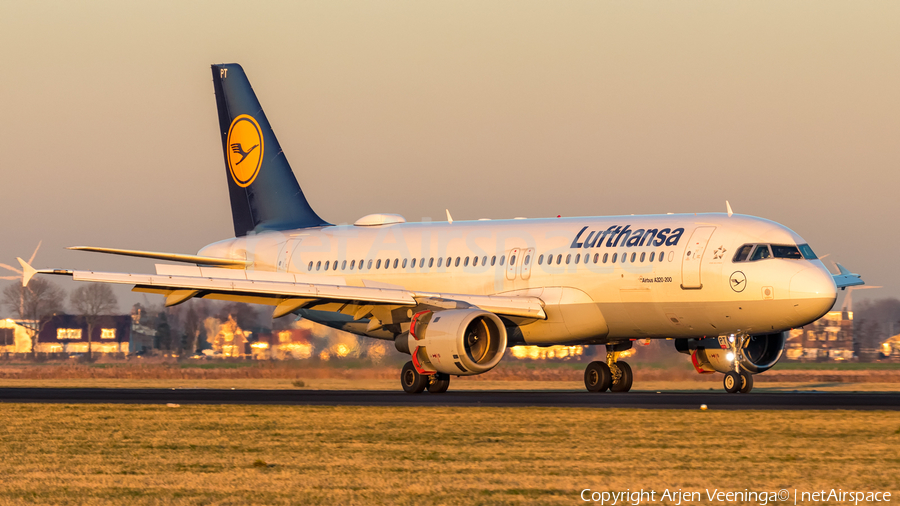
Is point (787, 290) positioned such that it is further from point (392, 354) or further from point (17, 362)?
point (17, 362)

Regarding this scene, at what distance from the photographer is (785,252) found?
91.0 feet

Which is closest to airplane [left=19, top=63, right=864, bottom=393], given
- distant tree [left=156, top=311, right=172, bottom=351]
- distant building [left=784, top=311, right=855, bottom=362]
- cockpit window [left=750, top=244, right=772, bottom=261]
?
cockpit window [left=750, top=244, right=772, bottom=261]

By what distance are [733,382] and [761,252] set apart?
3304mm

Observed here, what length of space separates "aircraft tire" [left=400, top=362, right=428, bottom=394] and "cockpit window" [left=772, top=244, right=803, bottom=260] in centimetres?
946

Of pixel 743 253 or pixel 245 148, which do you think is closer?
pixel 743 253

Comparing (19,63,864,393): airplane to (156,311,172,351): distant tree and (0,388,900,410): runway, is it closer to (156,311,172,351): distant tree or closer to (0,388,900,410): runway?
(0,388,900,410): runway

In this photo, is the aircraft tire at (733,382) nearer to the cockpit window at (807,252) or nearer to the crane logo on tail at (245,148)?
the cockpit window at (807,252)

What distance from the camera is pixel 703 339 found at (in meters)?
31.6

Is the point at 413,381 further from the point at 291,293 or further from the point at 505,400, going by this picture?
the point at 505,400

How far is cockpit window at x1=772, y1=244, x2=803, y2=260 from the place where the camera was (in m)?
27.7

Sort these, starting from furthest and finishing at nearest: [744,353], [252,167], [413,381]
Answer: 1. [252,167]
2. [413,381]
3. [744,353]

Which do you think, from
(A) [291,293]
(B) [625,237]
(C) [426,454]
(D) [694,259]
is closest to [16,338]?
(A) [291,293]

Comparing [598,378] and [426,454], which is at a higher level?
[598,378]

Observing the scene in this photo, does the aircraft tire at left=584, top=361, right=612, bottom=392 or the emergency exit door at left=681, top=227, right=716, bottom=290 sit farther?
the aircraft tire at left=584, top=361, right=612, bottom=392
